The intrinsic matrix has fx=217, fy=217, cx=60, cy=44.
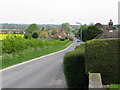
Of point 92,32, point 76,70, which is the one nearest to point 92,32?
point 92,32

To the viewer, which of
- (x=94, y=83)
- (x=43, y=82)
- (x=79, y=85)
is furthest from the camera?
(x=43, y=82)

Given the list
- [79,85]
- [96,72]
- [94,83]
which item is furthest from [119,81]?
[79,85]

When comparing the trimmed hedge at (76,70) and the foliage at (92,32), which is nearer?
the trimmed hedge at (76,70)

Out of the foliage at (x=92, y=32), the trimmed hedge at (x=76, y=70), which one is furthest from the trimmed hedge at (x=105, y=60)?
the foliage at (x=92, y=32)

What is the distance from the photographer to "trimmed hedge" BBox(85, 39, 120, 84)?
6012 millimetres

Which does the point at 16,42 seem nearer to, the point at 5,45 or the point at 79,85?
the point at 5,45

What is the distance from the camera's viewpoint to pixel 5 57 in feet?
61.1

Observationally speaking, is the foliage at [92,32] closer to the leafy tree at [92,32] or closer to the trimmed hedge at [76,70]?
the leafy tree at [92,32]

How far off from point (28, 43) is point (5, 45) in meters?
7.25

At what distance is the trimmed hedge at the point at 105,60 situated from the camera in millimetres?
6012

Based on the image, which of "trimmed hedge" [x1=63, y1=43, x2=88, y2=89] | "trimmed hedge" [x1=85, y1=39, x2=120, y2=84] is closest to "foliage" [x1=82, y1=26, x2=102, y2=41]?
"trimmed hedge" [x1=63, y1=43, x2=88, y2=89]

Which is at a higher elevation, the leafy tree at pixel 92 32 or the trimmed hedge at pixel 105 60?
the trimmed hedge at pixel 105 60

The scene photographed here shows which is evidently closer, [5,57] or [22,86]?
[22,86]

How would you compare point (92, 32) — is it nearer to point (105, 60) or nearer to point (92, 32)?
point (92, 32)
